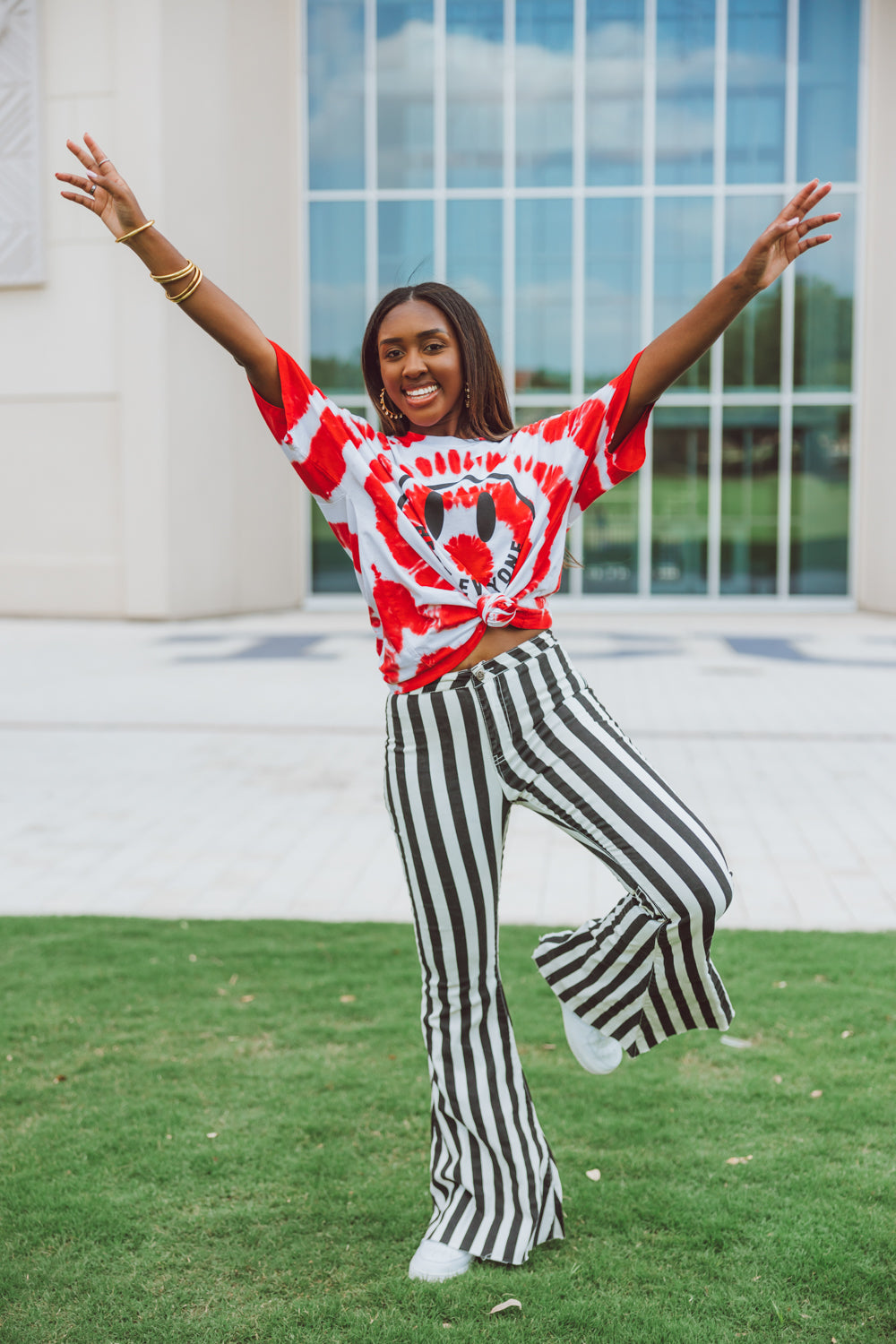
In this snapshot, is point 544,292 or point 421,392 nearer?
point 421,392

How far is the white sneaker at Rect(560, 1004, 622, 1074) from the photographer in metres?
2.65

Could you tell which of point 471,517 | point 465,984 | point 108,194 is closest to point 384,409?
point 471,517

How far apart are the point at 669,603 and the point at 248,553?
5811 mm

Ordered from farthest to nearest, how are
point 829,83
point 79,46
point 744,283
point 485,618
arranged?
point 829,83 → point 79,46 → point 485,618 → point 744,283

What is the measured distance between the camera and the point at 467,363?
2.56 meters

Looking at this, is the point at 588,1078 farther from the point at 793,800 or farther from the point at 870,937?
the point at 793,800

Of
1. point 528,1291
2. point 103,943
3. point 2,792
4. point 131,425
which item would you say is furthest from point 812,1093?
point 131,425

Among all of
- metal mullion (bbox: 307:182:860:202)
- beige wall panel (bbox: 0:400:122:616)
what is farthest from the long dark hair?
metal mullion (bbox: 307:182:860:202)

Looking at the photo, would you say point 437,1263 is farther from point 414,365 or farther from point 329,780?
point 329,780

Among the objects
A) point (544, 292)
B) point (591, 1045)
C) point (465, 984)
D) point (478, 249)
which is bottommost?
point (591, 1045)

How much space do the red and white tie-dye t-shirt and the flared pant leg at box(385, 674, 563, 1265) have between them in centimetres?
12

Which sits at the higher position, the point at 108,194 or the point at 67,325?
the point at 67,325

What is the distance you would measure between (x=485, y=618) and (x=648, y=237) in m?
17.2

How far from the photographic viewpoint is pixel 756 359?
1839 centimetres
